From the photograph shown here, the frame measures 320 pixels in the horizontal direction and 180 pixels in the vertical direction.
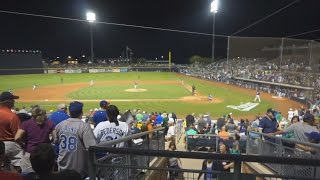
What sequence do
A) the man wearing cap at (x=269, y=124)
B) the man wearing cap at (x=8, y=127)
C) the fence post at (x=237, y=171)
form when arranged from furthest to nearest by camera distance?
1. the man wearing cap at (x=269, y=124)
2. the man wearing cap at (x=8, y=127)
3. the fence post at (x=237, y=171)

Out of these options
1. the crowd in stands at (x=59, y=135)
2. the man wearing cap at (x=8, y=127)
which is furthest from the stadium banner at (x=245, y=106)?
the man wearing cap at (x=8, y=127)

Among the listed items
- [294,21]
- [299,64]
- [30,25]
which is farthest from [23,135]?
[30,25]

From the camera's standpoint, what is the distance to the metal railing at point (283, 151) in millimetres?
5251

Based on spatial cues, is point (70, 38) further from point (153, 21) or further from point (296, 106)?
point (296, 106)

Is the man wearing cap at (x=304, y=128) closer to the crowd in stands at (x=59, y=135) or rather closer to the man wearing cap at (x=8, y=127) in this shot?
the crowd in stands at (x=59, y=135)

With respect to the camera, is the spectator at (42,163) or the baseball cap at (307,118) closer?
the spectator at (42,163)

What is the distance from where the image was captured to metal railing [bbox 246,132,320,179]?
5.25 metres

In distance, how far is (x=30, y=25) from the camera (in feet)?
289

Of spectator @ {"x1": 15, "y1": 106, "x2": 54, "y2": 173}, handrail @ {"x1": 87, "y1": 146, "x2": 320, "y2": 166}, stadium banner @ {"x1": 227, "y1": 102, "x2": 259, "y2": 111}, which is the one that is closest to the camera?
handrail @ {"x1": 87, "y1": 146, "x2": 320, "y2": 166}

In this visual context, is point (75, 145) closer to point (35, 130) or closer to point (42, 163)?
point (35, 130)

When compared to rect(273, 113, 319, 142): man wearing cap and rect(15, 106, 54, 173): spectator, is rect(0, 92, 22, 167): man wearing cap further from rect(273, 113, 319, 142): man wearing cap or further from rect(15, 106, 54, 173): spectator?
rect(273, 113, 319, 142): man wearing cap

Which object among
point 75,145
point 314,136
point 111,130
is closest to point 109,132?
point 111,130

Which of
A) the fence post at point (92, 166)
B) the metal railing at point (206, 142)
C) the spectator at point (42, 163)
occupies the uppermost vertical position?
the spectator at point (42, 163)

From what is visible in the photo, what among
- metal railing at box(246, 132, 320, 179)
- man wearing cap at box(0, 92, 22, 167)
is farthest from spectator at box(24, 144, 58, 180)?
man wearing cap at box(0, 92, 22, 167)
